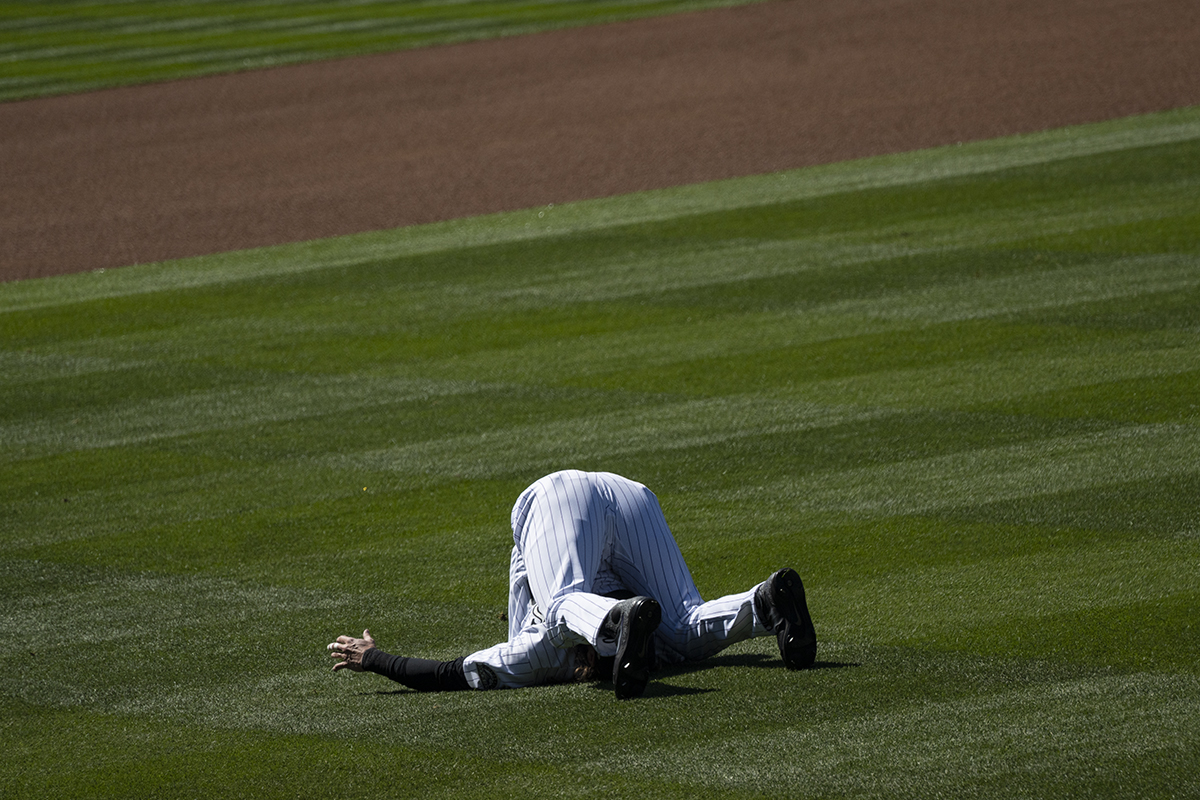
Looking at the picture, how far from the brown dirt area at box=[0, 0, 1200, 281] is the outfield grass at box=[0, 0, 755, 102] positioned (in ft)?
3.99

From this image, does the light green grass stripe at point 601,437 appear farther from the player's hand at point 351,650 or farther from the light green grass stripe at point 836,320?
the player's hand at point 351,650

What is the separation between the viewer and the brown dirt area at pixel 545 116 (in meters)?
15.7

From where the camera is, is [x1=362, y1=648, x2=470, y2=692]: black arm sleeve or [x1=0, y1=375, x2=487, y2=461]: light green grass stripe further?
[x1=0, y1=375, x2=487, y2=461]: light green grass stripe

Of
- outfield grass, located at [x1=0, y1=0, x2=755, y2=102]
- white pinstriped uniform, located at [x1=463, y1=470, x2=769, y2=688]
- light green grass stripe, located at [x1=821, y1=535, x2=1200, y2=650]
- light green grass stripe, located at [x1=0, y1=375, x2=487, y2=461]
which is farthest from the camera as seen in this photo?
outfield grass, located at [x1=0, y1=0, x2=755, y2=102]

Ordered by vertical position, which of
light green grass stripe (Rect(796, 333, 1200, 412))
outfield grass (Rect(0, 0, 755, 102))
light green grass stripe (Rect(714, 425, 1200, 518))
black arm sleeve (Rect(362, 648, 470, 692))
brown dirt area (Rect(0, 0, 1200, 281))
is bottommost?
black arm sleeve (Rect(362, 648, 470, 692))

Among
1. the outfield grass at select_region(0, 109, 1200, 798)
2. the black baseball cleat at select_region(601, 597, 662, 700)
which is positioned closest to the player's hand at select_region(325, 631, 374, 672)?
the outfield grass at select_region(0, 109, 1200, 798)

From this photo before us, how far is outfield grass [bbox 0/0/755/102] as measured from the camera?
78.0 feet

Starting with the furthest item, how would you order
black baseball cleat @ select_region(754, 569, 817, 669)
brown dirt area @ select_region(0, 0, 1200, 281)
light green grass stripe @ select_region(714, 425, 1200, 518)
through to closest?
1. brown dirt area @ select_region(0, 0, 1200, 281)
2. light green grass stripe @ select_region(714, 425, 1200, 518)
3. black baseball cleat @ select_region(754, 569, 817, 669)

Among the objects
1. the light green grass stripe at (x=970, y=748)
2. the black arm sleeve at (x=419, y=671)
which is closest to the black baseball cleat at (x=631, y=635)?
the light green grass stripe at (x=970, y=748)

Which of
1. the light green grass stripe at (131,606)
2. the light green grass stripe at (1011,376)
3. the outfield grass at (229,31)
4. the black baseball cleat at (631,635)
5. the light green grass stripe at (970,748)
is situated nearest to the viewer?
the light green grass stripe at (970,748)

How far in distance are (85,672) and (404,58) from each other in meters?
18.6

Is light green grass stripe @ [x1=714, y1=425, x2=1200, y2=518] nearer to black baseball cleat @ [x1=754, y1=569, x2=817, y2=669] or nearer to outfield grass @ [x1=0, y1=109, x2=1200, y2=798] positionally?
A: outfield grass @ [x1=0, y1=109, x2=1200, y2=798]

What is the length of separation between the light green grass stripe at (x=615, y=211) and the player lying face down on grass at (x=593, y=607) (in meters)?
8.38

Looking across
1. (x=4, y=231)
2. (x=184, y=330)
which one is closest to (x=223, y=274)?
(x=184, y=330)
